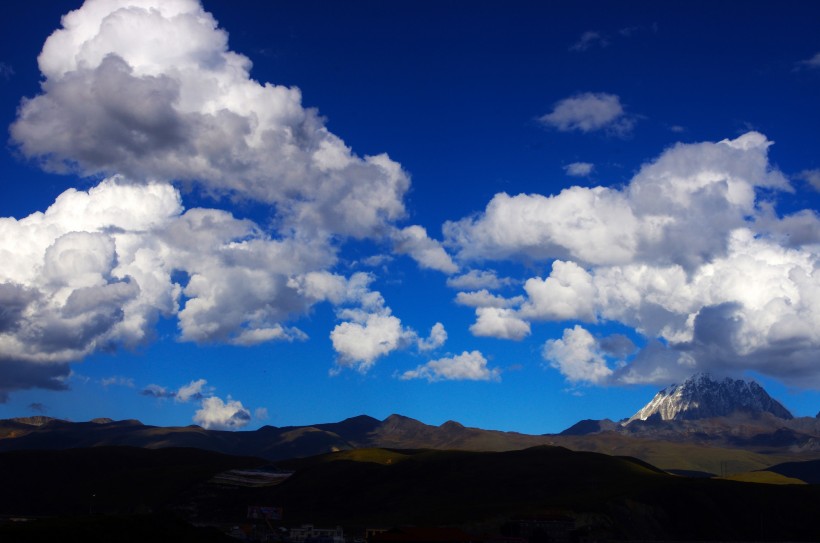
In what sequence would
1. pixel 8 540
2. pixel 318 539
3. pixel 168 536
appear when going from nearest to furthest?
pixel 8 540 → pixel 168 536 → pixel 318 539

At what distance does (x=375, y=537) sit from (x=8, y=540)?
60036 millimetres

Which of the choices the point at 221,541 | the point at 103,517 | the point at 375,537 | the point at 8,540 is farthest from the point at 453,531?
the point at 8,540

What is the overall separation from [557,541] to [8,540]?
11561 cm

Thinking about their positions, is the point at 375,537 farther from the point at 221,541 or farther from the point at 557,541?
the point at 557,541

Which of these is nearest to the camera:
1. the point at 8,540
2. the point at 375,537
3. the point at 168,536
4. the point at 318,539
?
the point at 8,540

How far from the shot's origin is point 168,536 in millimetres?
142500

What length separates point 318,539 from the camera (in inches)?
6836

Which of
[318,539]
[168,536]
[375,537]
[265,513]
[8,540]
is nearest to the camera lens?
[8,540]

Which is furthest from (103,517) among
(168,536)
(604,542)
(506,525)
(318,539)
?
(604,542)

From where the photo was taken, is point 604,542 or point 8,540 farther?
point 604,542

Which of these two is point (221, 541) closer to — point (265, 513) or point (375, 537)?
point (375, 537)

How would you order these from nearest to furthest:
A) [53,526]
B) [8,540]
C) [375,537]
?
[8,540]
[53,526]
[375,537]

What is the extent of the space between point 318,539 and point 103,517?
1696 inches

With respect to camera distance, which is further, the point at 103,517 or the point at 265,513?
the point at 265,513
